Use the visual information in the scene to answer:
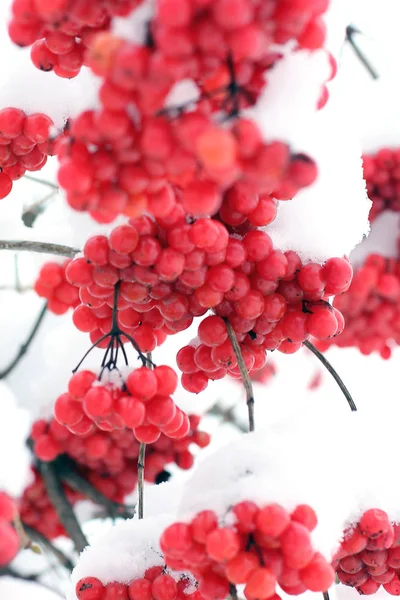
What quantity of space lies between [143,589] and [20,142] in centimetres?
58

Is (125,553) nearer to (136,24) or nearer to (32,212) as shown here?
(136,24)

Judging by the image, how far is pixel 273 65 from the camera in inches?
20.1

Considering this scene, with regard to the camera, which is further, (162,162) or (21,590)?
(21,590)

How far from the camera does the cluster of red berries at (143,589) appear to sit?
77 cm

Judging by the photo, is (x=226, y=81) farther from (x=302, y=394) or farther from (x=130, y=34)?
(x=302, y=394)

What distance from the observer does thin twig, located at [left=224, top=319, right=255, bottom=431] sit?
711 millimetres

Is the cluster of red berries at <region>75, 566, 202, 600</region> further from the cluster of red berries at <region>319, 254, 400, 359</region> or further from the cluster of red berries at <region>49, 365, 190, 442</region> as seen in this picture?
the cluster of red berries at <region>319, 254, 400, 359</region>

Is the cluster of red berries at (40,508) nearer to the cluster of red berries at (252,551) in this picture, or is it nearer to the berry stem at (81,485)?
the berry stem at (81,485)

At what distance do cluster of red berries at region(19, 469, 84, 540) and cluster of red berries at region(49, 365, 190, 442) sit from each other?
731 mm

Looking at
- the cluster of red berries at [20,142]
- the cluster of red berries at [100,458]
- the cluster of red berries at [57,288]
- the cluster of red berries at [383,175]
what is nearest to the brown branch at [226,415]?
the cluster of red berries at [100,458]

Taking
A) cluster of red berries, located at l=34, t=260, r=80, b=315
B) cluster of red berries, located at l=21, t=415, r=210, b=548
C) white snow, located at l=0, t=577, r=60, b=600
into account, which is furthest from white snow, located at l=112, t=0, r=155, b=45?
white snow, located at l=0, t=577, r=60, b=600

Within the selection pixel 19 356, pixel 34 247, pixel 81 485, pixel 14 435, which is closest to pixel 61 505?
pixel 81 485

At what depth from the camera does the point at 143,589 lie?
776 mm

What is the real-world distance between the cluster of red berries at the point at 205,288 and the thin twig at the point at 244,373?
16mm
